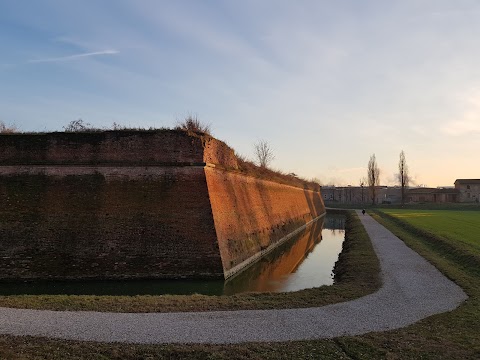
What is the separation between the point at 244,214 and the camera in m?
19.7

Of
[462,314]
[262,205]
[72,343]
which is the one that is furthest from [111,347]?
[262,205]

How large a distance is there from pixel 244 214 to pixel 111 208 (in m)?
7.01

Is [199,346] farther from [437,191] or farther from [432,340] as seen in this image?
[437,191]

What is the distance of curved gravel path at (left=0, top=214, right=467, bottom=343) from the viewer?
6887 mm

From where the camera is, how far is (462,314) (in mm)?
8375

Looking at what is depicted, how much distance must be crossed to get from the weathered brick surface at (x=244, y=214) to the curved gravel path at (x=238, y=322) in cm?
615

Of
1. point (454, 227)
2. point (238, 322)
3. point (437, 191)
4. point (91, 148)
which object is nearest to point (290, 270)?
point (91, 148)

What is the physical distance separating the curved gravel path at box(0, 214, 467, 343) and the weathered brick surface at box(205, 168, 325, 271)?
6.15m

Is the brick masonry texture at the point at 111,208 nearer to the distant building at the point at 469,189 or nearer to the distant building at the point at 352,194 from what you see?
the distant building at the point at 469,189

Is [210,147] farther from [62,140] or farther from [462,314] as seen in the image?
[462,314]

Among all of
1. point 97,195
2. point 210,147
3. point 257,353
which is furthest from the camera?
point 210,147

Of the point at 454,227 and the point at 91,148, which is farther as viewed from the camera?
the point at 454,227

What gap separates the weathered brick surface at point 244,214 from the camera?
15742 millimetres

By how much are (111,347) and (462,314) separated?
6930 millimetres
